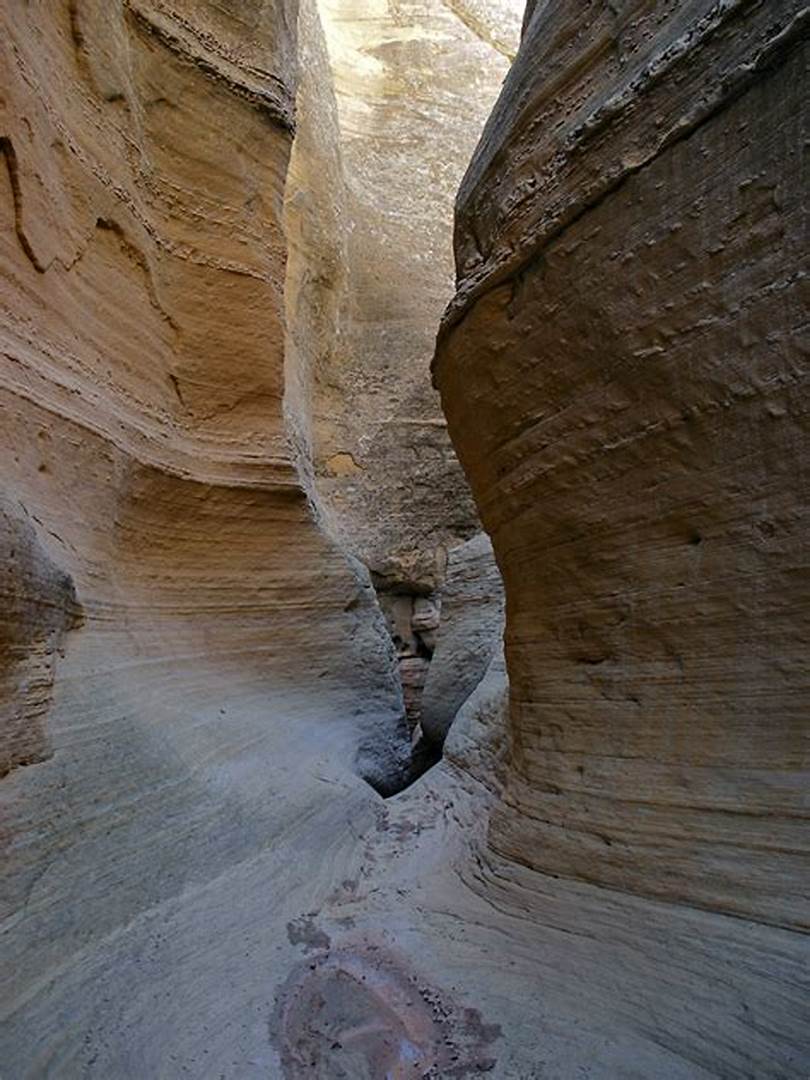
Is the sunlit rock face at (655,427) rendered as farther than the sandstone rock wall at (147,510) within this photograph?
No

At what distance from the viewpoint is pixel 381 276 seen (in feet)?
39.6

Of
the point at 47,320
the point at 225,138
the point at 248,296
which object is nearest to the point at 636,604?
the point at 47,320

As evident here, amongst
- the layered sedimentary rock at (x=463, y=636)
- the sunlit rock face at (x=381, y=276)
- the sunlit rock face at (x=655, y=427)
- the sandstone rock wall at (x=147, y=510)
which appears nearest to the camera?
the sunlit rock face at (x=655, y=427)

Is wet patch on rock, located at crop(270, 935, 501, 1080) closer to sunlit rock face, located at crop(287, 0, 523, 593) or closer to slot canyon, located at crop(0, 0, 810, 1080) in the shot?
slot canyon, located at crop(0, 0, 810, 1080)

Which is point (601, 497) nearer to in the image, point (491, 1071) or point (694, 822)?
point (694, 822)

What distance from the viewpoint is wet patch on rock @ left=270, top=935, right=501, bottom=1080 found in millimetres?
2080

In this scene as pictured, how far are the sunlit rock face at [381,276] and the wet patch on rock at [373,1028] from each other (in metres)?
6.51

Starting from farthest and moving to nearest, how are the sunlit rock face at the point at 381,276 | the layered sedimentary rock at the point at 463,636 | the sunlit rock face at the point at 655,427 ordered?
the sunlit rock face at the point at 381,276
the layered sedimentary rock at the point at 463,636
the sunlit rock face at the point at 655,427

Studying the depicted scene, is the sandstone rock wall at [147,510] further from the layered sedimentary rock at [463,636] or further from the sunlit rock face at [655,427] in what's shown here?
the sunlit rock face at [655,427]

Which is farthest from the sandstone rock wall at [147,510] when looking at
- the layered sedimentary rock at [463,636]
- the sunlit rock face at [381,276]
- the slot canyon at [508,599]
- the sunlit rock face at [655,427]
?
the sunlit rock face at [381,276]

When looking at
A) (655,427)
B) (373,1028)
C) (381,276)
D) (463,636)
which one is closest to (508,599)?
(655,427)

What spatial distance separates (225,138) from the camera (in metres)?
5.24

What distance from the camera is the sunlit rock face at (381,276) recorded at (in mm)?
10164

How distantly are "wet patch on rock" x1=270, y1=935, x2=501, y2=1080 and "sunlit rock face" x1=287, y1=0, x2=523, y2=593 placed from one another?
256 inches
